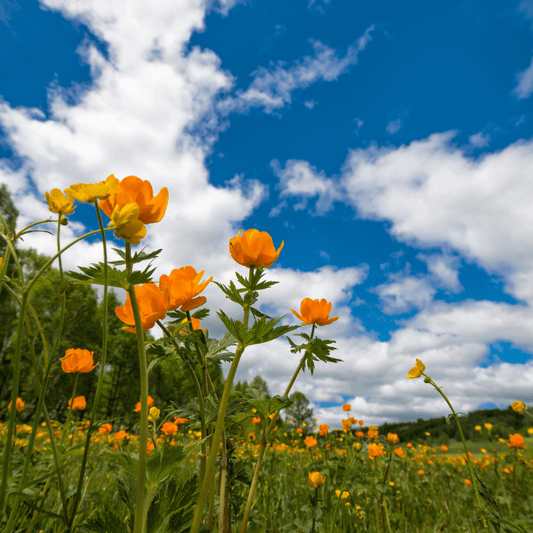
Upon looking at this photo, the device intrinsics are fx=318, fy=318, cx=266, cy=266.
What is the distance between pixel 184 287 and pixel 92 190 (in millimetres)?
417

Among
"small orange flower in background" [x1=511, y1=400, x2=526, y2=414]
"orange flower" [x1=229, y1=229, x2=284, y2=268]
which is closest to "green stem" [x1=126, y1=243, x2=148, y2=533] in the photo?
"orange flower" [x1=229, y1=229, x2=284, y2=268]

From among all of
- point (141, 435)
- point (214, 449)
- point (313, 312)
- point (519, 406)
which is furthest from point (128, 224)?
point (519, 406)

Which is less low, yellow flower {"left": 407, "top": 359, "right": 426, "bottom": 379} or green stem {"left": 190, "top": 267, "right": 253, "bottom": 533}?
yellow flower {"left": 407, "top": 359, "right": 426, "bottom": 379}

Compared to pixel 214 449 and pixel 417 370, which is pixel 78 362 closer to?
pixel 214 449

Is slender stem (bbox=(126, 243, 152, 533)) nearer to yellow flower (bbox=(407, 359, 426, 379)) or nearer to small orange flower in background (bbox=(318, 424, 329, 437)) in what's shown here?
yellow flower (bbox=(407, 359, 426, 379))

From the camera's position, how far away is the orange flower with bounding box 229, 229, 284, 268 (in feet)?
3.81

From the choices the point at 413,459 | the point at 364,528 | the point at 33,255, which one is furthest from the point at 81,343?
the point at 364,528

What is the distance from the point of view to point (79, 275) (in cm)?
94

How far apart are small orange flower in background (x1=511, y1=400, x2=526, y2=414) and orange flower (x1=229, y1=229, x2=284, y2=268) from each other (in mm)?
1951

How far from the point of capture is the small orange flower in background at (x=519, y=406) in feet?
6.46

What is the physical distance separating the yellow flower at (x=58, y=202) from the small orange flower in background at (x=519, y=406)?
269cm

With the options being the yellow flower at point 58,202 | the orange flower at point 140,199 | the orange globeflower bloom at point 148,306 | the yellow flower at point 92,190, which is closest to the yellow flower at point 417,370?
the orange globeflower bloom at point 148,306

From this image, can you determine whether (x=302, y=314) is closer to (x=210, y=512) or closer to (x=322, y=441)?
(x=210, y=512)

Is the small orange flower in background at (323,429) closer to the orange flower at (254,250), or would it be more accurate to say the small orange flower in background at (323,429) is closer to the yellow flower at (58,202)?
the orange flower at (254,250)
